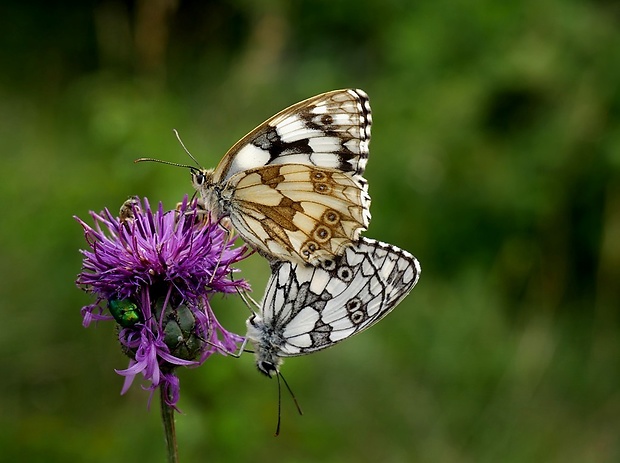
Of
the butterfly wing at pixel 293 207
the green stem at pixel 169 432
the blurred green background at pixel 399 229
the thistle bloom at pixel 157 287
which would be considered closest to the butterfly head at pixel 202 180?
the butterfly wing at pixel 293 207

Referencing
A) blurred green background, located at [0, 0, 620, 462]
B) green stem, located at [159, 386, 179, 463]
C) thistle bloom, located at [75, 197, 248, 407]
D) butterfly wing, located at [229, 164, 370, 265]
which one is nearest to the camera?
green stem, located at [159, 386, 179, 463]

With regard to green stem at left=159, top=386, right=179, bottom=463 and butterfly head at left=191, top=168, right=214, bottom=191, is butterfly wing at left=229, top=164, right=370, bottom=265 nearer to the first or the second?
butterfly head at left=191, top=168, right=214, bottom=191

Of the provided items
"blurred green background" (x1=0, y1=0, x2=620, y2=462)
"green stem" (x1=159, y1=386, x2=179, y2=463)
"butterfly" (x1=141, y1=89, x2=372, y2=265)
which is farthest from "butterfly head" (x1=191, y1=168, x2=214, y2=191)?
"blurred green background" (x1=0, y1=0, x2=620, y2=462)

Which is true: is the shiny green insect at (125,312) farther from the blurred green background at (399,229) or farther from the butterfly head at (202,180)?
the blurred green background at (399,229)

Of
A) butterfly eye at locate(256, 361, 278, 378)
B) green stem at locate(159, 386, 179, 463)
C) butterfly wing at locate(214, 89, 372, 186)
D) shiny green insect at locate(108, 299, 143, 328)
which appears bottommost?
green stem at locate(159, 386, 179, 463)

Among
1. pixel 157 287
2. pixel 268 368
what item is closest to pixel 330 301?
pixel 268 368

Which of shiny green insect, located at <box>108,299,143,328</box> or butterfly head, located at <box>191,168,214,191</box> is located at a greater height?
butterfly head, located at <box>191,168,214,191</box>
